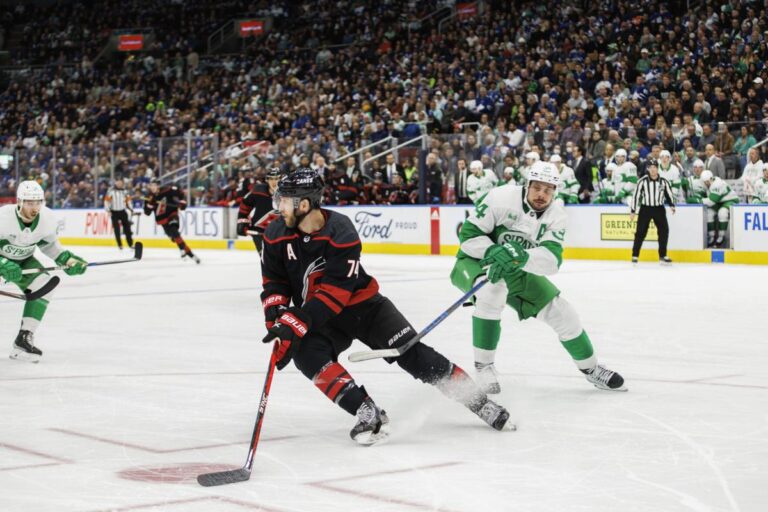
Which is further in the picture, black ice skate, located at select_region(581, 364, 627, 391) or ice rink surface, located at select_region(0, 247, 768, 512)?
black ice skate, located at select_region(581, 364, 627, 391)

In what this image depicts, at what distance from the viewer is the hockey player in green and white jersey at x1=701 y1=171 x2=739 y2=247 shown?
56.1 feet

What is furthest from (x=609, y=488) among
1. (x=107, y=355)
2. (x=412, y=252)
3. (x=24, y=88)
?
(x=24, y=88)

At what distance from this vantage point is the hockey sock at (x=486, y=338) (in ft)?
20.8

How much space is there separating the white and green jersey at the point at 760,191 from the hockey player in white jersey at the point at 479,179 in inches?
174

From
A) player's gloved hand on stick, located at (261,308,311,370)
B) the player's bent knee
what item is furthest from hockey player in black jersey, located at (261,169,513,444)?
the player's bent knee

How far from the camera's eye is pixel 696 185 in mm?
17625

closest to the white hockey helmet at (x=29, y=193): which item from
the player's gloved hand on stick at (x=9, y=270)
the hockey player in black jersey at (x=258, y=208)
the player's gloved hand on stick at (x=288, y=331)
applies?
the player's gloved hand on stick at (x=9, y=270)

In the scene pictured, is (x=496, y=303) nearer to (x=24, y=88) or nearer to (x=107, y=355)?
(x=107, y=355)

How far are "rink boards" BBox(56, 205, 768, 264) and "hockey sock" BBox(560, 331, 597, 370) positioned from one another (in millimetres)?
11420

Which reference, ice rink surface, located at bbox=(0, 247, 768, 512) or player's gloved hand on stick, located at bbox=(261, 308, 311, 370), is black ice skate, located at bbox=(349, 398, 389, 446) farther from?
player's gloved hand on stick, located at bbox=(261, 308, 311, 370)

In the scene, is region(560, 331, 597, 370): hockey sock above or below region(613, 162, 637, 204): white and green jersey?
below

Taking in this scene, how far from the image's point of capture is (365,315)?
5.22 meters

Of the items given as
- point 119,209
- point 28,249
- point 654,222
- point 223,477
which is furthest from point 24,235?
point 119,209

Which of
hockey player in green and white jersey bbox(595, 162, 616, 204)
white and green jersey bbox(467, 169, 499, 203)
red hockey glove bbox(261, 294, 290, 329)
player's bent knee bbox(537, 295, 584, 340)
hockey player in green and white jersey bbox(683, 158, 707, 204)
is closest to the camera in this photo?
red hockey glove bbox(261, 294, 290, 329)
